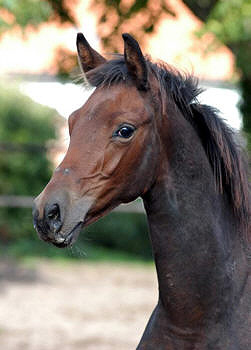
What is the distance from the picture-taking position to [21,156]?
13000 millimetres

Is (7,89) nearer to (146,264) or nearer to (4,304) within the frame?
(146,264)

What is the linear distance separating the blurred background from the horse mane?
0.41 ft

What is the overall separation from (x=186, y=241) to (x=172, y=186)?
24 cm

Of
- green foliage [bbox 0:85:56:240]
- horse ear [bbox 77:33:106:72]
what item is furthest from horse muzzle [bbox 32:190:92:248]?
green foliage [bbox 0:85:56:240]

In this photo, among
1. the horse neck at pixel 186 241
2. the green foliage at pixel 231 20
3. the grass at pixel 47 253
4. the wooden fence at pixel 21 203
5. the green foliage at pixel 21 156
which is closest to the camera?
the horse neck at pixel 186 241

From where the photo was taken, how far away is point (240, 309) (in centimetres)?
306

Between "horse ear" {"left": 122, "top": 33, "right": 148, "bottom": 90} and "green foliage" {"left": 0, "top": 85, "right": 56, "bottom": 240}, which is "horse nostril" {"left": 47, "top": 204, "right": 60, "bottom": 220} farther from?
"green foliage" {"left": 0, "top": 85, "right": 56, "bottom": 240}

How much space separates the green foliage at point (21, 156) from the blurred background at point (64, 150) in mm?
19

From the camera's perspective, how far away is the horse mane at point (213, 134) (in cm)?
315

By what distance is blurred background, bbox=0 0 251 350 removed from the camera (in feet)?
21.7

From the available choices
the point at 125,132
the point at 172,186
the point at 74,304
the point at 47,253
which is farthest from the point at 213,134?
the point at 47,253

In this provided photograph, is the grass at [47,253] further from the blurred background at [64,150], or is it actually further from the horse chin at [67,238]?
the horse chin at [67,238]

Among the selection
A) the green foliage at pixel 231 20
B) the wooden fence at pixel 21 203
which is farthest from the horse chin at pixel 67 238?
the wooden fence at pixel 21 203

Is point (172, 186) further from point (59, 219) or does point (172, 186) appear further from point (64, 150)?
point (64, 150)
